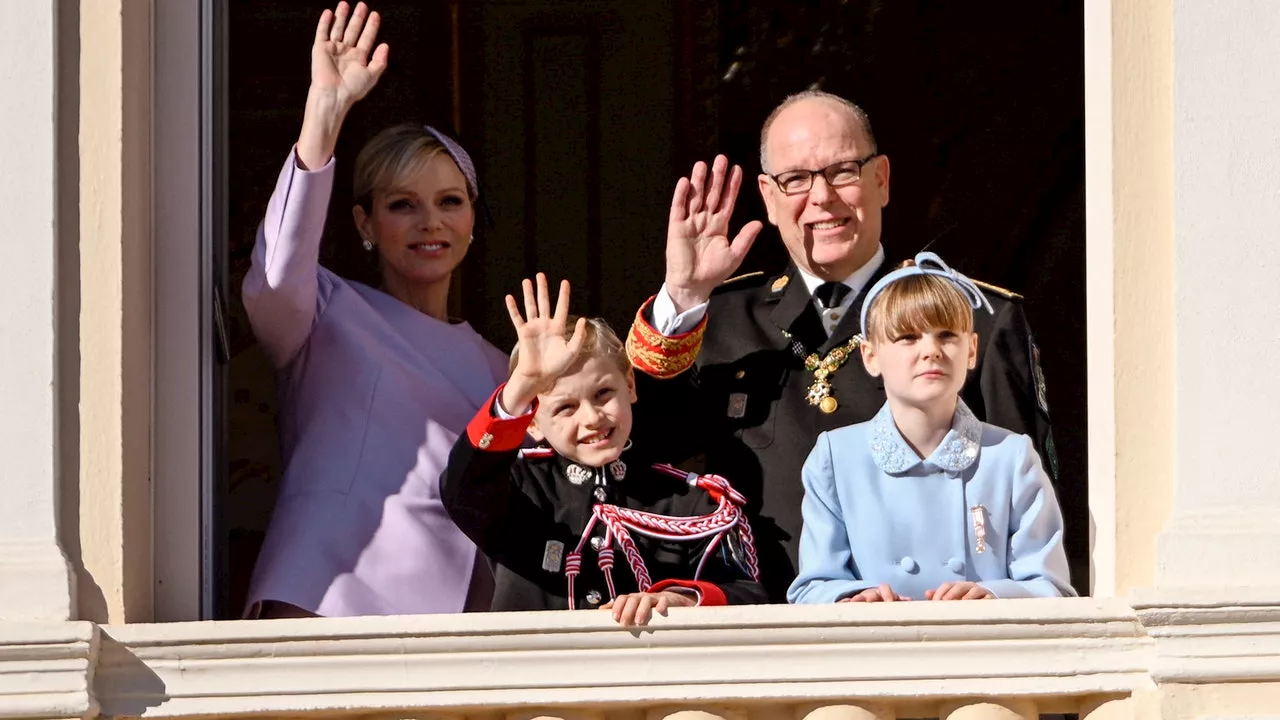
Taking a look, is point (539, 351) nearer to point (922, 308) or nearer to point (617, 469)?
point (617, 469)

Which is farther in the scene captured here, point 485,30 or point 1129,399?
point 485,30

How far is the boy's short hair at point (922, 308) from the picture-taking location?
20.4 feet

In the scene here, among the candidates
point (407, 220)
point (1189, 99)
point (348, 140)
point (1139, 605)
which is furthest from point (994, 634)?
point (348, 140)

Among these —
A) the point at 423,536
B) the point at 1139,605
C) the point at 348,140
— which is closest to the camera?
the point at 1139,605

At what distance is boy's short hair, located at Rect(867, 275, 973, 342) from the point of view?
6223 millimetres

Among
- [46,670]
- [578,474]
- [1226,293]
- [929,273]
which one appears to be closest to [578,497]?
[578,474]

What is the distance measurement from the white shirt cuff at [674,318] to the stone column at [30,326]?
50.9 inches

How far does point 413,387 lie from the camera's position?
264 inches

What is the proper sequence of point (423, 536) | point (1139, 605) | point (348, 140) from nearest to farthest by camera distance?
1. point (1139, 605)
2. point (423, 536)
3. point (348, 140)

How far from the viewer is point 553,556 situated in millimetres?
6363

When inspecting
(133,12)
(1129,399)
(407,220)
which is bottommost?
(1129,399)

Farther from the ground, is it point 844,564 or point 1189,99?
point 1189,99

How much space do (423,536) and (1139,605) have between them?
1.62m

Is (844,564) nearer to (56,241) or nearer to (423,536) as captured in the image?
(423,536)
